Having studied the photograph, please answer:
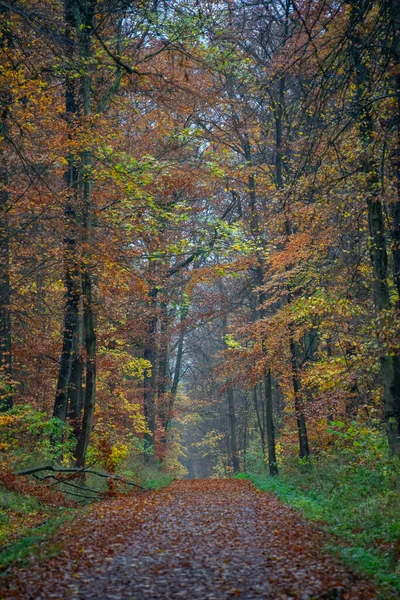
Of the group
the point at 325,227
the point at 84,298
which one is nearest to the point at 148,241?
the point at 84,298

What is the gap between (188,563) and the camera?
19.8ft

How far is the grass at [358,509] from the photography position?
6.14 meters

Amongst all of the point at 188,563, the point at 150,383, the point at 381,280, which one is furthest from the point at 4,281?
the point at 150,383

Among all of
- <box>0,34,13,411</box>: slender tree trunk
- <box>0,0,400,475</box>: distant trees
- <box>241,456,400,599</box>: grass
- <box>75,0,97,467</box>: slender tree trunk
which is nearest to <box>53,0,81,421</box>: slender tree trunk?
<box>0,0,400,475</box>: distant trees

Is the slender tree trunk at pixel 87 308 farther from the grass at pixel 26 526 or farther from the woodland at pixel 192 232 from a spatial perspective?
the grass at pixel 26 526

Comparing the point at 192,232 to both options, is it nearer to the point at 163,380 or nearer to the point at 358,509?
the point at 358,509

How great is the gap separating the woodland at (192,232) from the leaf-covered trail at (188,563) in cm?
48

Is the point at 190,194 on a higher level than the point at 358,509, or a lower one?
higher

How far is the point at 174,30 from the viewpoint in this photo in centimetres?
1294

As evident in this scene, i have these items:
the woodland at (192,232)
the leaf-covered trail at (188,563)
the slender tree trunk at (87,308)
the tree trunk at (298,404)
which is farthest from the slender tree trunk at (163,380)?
the leaf-covered trail at (188,563)

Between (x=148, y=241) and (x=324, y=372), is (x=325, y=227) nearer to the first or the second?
(x=324, y=372)

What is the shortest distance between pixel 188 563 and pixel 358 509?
425 centimetres

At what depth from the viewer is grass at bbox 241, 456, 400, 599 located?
6137 millimetres

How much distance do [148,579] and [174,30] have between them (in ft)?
40.1
